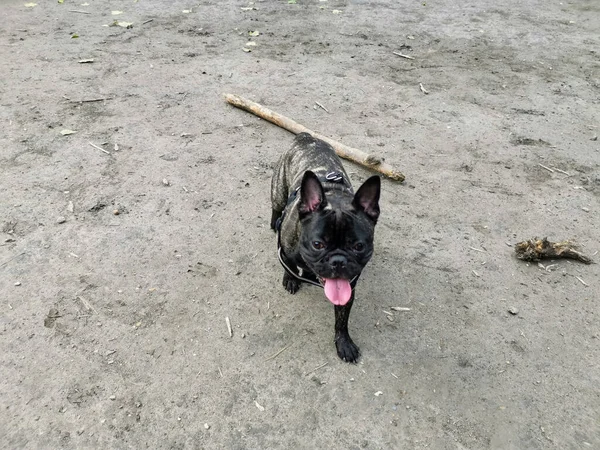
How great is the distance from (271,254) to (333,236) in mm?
1437

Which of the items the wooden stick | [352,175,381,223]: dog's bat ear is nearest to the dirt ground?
the wooden stick

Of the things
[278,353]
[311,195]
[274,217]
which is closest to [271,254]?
[274,217]

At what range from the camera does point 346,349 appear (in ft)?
11.7

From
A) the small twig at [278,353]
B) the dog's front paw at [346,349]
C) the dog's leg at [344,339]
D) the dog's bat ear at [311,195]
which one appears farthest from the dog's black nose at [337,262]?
the small twig at [278,353]

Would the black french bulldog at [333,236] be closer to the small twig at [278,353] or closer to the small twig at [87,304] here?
the small twig at [278,353]

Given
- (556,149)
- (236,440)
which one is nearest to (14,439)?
(236,440)

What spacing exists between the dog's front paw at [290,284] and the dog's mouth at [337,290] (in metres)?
0.84

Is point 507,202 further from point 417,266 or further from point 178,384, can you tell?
point 178,384

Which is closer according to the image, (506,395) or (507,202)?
(506,395)

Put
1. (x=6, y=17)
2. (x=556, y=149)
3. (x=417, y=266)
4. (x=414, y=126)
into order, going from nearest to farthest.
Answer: (x=417, y=266) → (x=556, y=149) → (x=414, y=126) → (x=6, y=17)

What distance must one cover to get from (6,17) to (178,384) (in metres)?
9.12

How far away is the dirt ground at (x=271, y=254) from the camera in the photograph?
3.21 m

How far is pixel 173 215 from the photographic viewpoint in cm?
486

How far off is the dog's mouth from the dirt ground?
0.62 metres
